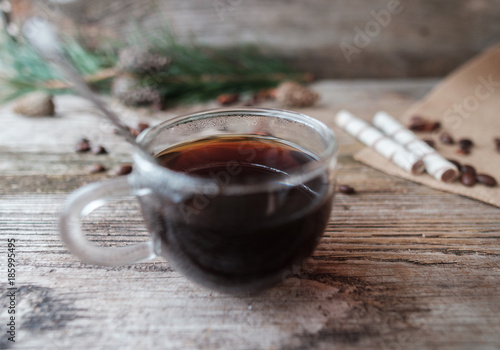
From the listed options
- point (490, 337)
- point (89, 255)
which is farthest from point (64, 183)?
point (490, 337)

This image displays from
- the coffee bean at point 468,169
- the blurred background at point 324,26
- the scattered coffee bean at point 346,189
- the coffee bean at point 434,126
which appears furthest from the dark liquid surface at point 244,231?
the blurred background at point 324,26

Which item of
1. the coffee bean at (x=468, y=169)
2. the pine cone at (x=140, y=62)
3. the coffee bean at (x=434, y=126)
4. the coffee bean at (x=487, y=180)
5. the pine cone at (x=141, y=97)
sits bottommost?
the coffee bean at (x=487, y=180)

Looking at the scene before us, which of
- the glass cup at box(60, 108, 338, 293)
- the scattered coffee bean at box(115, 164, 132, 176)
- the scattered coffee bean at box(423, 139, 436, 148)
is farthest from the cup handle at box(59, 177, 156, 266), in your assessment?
the scattered coffee bean at box(423, 139, 436, 148)

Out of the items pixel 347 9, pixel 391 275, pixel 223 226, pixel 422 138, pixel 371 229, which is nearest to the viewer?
pixel 223 226

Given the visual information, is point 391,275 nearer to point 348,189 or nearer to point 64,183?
point 348,189

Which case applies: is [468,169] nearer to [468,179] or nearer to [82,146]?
[468,179]

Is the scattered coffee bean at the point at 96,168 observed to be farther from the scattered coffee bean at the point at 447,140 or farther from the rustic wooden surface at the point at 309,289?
the scattered coffee bean at the point at 447,140

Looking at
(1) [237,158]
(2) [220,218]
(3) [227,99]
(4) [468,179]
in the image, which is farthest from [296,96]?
(2) [220,218]
